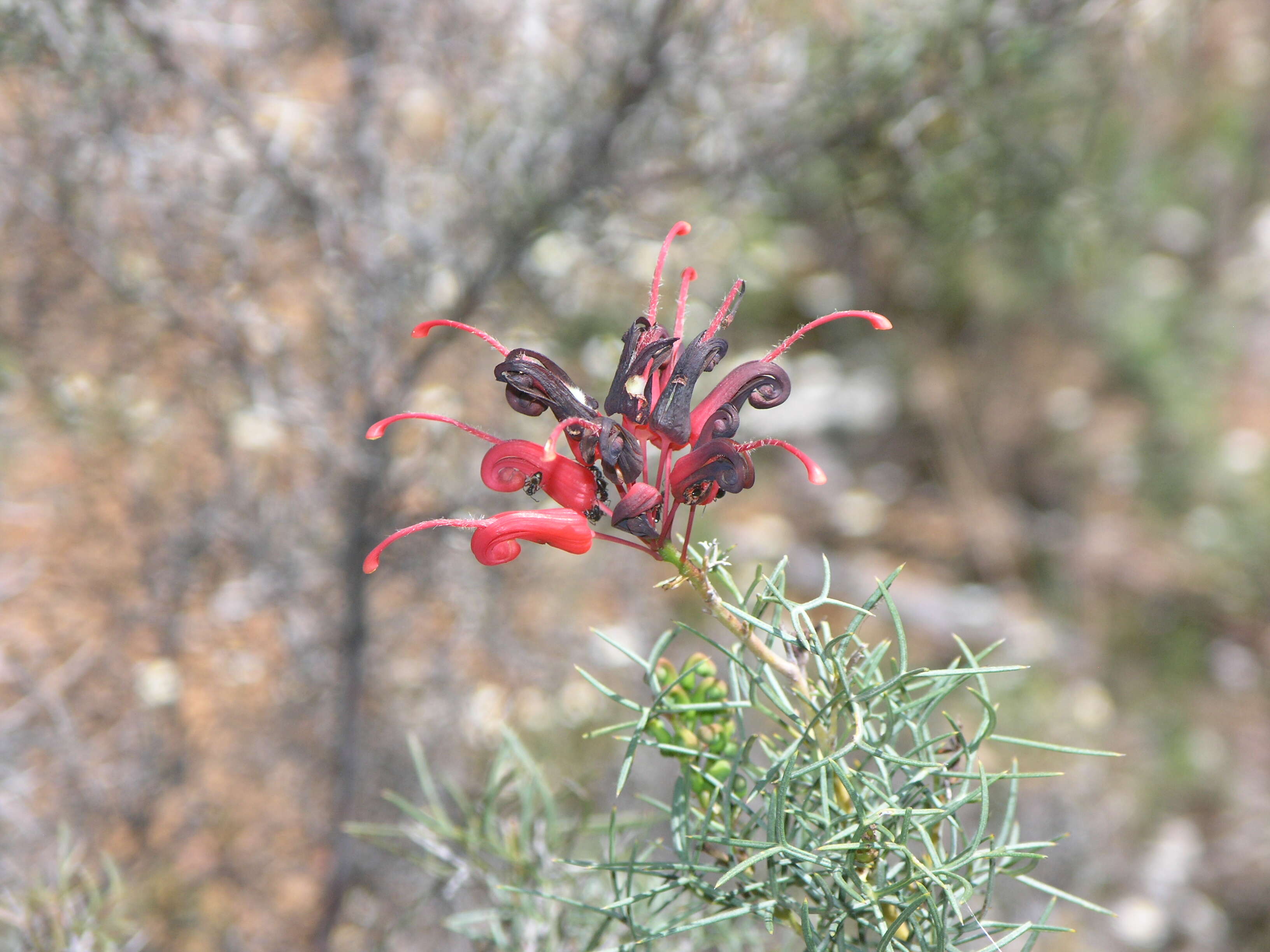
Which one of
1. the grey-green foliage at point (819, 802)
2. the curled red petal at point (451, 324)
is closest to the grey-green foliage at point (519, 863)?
the grey-green foliage at point (819, 802)

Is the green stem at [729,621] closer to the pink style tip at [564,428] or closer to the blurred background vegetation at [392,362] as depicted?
the pink style tip at [564,428]

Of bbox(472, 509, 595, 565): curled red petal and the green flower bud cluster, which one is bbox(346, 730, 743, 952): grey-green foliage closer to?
the green flower bud cluster

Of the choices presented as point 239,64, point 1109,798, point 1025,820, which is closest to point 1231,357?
point 1109,798

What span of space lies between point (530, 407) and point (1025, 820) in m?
1.78

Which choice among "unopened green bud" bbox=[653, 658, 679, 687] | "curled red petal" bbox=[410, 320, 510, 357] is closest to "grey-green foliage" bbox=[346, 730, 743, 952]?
"unopened green bud" bbox=[653, 658, 679, 687]

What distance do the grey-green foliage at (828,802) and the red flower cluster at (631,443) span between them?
69 mm

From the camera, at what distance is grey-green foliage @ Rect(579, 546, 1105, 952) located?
0.51 meters

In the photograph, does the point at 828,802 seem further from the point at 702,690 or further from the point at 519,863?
the point at 519,863

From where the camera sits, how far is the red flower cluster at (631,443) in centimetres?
52

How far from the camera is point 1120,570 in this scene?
3104 mm

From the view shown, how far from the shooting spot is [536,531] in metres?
0.53

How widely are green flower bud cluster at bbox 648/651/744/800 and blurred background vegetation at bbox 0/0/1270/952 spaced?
0.32 m

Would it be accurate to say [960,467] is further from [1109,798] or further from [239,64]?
[239,64]

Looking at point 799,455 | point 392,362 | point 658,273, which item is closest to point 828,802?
point 799,455
